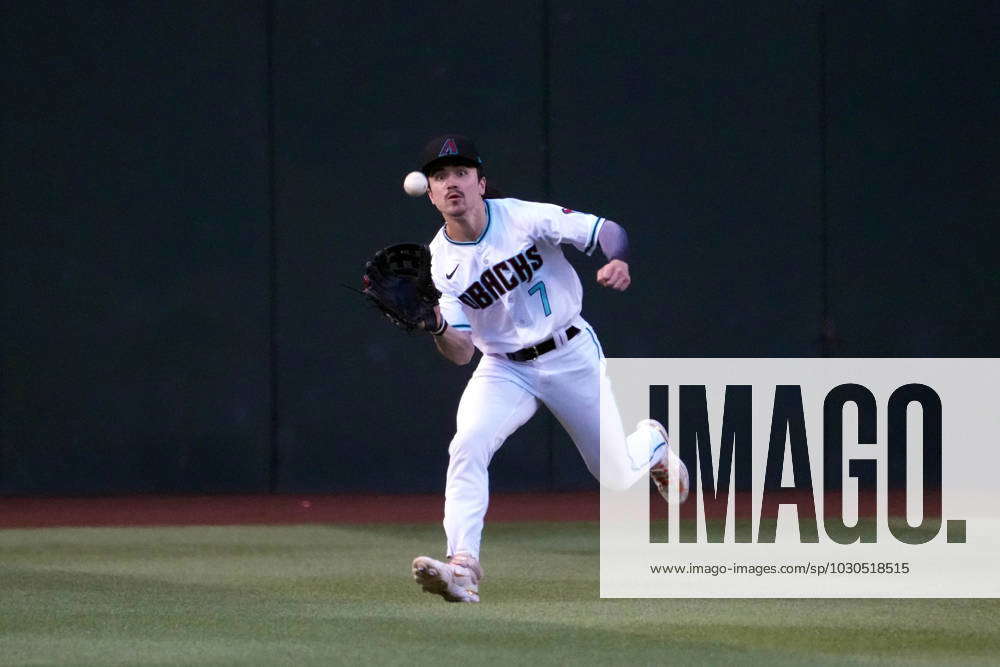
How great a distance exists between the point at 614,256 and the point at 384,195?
5.58 metres

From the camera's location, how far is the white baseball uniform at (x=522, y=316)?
6.95m

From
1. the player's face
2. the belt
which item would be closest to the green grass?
the belt

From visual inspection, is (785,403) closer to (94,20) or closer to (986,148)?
(986,148)

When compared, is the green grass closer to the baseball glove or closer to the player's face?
the baseball glove

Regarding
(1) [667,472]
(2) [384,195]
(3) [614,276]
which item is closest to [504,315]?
(3) [614,276]

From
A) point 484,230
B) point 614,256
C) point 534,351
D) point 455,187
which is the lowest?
point 534,351

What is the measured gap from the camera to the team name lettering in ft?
22.8

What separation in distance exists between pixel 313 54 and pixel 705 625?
707 centimetres

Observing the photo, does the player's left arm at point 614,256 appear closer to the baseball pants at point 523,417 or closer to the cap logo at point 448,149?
the baseball pants at point 523,417

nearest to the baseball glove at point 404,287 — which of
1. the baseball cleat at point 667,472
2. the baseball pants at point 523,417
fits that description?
the baseball pants at point 523,417

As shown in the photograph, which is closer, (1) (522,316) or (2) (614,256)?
(2) (614,256)

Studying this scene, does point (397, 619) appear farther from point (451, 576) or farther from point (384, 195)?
point (384, 195)

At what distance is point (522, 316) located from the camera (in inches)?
279

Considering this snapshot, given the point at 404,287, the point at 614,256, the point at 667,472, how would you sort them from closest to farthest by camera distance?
the point at 404,287 → the point at 614,256 → the point at 667,472
